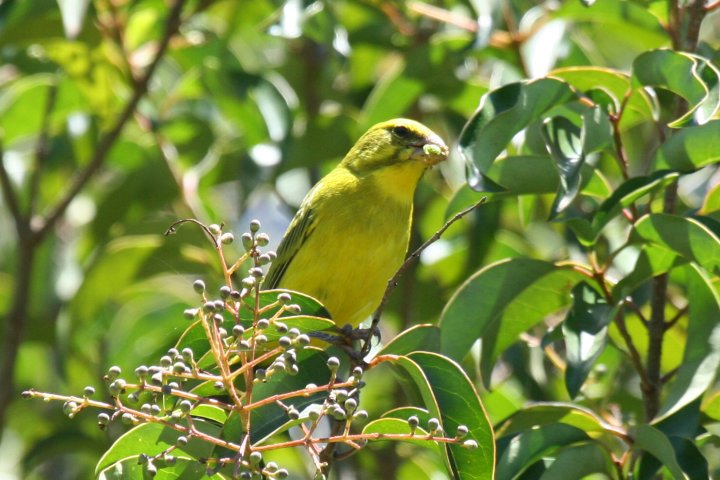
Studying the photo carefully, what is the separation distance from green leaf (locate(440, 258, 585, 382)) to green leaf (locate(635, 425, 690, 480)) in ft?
1.67

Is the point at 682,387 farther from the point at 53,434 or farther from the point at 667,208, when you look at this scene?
the point at 53,434

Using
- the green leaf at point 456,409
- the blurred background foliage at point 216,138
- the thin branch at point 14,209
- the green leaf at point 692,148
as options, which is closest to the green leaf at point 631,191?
the green leaf at point 692,148

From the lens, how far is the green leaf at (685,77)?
9.10 feet

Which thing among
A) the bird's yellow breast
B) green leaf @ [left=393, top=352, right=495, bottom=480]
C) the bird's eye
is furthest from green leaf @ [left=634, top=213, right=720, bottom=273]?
the bird's eye

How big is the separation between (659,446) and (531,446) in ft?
1.18

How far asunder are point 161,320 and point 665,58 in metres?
2.46

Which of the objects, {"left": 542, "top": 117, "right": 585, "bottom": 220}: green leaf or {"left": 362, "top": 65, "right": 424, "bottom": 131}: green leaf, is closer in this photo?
{"left": 542, "top": 117, "right": 585, "bottom": 220}: green leaf

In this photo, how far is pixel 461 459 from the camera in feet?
8.57

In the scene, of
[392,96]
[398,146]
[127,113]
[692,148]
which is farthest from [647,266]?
[127,113]

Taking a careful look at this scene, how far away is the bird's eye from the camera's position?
13.9 ft

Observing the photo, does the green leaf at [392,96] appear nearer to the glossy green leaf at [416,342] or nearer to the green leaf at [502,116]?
the green leaf at [502,116]

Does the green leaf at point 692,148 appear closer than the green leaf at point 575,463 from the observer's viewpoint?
Yes

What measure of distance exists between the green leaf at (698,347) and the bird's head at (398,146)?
1280 mm

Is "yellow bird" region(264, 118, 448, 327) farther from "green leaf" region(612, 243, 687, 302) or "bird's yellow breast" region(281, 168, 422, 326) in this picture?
"green leaf" region(612, 243, 687, 302)
